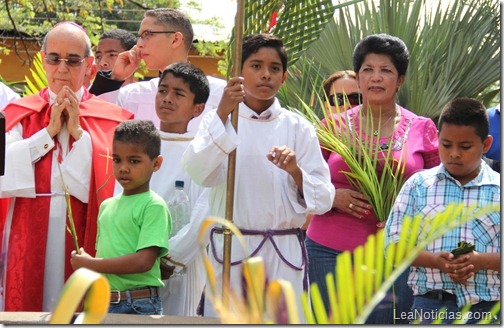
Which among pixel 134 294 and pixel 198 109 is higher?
pixel 198 109

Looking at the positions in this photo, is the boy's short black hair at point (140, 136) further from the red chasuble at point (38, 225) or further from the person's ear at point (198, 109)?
the person's ear at point (198, 109)

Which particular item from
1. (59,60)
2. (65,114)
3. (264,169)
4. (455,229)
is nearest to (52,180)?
(65,114)

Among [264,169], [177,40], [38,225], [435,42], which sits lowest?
[38,225]

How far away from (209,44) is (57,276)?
1063 centimetres

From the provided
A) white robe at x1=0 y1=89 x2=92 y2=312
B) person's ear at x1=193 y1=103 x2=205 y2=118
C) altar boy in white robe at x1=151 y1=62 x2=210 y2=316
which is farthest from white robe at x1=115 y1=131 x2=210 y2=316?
white robe at x1=0 y1=89 x2=92 y2=312

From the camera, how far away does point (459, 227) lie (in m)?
4.27

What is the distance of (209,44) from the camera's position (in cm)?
1540

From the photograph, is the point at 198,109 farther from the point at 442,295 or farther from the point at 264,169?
the point at 442,295

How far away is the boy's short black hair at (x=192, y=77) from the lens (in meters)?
5.15

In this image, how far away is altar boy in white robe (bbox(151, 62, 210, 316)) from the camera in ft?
15.4

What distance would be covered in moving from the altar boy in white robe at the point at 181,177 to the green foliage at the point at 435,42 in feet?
9.01

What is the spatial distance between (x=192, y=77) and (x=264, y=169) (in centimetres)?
89

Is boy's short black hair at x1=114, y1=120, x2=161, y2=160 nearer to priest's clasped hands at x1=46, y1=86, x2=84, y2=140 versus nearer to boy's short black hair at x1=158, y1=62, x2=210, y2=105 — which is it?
priest's clasped hands at x1=46, y1=86, x2=84, y2=140

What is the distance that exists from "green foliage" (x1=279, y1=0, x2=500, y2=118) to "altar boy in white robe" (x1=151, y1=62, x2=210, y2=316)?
275 centimetres
